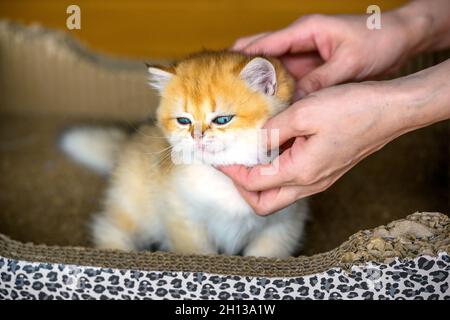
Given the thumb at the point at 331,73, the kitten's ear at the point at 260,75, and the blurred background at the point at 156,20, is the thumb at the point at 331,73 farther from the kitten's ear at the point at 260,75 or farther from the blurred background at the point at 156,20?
the blurred background at the point at 156,20

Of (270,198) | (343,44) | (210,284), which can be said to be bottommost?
(210,284)

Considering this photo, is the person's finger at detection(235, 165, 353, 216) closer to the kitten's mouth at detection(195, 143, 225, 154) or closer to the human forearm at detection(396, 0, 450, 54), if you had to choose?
the kitten's mouth at detection(195, 143, 225, 154)

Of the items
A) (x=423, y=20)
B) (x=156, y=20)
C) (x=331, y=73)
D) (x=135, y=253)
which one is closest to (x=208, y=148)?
(x=135, y=253)

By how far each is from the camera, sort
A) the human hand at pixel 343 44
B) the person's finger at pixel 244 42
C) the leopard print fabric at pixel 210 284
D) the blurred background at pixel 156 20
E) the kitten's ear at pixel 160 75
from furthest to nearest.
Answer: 1. the blurred background at pixel 156 20
2. the person's finger at pixel 244 42
3. the human hand at pixel 343 44
4. the kitten's ear at pixel 160 75
5. the leopard print fabric at pixel 210 284

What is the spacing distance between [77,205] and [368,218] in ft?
2.87

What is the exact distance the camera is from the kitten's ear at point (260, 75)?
1190mm

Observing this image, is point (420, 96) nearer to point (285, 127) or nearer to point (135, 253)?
point (285, 127)

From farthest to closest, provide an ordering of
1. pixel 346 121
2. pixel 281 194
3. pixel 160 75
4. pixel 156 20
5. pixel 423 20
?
pixel 156 20 → pixel 423 20 → pixel 160 75 → pixel 281 194 → pixel 346 121

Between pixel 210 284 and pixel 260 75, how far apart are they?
433 millimetres

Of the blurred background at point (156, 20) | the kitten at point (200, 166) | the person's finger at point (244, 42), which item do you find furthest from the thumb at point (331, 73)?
the blurred background at point (156, 20)

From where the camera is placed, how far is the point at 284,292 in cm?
114

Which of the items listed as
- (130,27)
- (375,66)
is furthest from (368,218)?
(130,27)

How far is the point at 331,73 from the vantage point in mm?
1404

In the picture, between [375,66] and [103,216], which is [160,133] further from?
[375,66]
